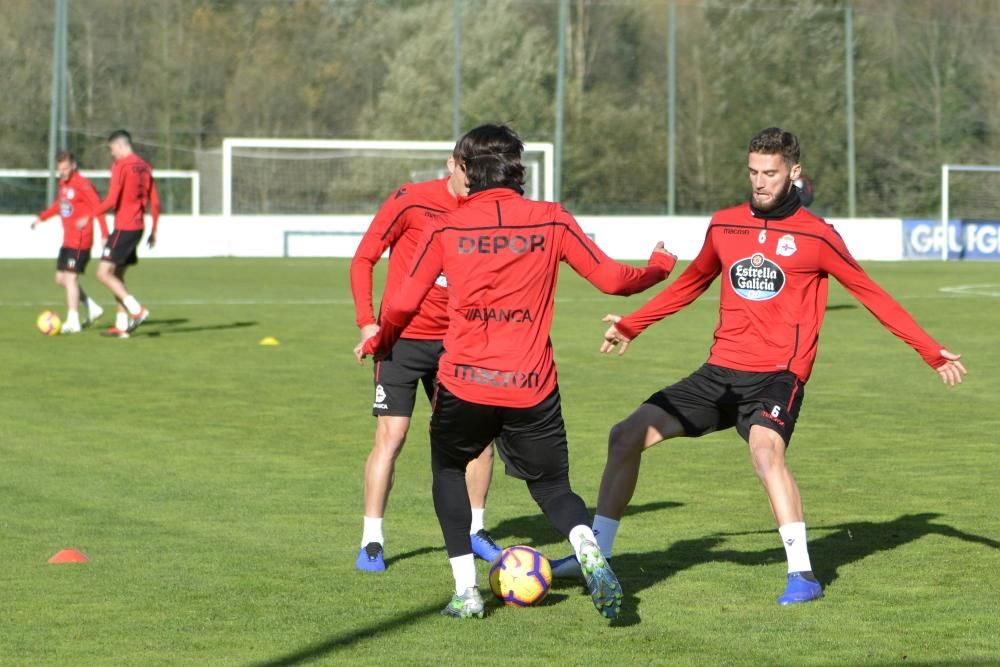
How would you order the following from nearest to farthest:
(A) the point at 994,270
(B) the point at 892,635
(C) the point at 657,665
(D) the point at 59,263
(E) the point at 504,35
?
(C) the point at 657,665
(B) the point at 892,635
(D) the point at 59,263
(A) the point at 994,270
(E) the point at 504,35

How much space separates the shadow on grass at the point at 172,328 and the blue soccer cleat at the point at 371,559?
1269 centimetres

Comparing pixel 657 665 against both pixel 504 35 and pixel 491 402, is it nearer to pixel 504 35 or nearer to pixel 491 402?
pixel 491 402

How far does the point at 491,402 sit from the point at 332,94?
55.3 meters

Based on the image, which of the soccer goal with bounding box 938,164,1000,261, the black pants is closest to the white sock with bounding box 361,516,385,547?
the black pants

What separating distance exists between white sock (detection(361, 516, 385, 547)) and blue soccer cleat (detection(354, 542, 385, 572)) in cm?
3

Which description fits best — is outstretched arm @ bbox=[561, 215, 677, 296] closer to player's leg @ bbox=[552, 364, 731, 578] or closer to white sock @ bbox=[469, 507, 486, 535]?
player's leg @ bbox=[552, 364, 731, 578]

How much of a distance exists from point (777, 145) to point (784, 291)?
1.93 ft

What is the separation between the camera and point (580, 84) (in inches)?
2133

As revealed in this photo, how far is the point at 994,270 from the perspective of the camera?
3631 cm

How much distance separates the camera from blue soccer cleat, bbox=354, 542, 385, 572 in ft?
23.2

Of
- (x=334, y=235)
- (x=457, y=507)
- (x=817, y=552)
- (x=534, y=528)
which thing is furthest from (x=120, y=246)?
(x=334, y=235)

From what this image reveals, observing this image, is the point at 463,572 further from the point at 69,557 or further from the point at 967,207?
the point at 967,207

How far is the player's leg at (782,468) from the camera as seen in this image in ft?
21.1

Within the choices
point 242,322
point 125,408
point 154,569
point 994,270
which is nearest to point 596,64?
point 994,270
